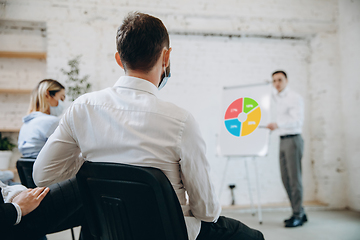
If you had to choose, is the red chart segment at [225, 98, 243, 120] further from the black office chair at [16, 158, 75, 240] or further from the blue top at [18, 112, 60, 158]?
the blue top at [18, 112, 60, 158]

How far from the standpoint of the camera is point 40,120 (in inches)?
73.6

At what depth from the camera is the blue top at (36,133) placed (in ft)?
6.06

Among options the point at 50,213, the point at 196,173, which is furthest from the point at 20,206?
the point at 196,173

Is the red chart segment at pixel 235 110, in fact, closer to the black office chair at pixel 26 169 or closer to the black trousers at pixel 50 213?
the black trousers at pixel 50 213

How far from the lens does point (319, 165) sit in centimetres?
394

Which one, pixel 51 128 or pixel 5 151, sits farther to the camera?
pixel 5 151

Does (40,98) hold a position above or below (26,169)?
above

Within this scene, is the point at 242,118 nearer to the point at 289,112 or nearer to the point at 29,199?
the point at 29,199

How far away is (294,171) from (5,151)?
332 cm

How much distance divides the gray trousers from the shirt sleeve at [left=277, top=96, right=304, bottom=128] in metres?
0.15

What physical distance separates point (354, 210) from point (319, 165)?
71 centimetres

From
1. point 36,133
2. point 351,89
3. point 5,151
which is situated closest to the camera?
point 36,133

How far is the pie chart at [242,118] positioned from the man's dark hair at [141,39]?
0.55 meters

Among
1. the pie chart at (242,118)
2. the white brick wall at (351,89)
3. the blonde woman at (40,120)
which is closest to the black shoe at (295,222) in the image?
the white brick wall at (351,89)
